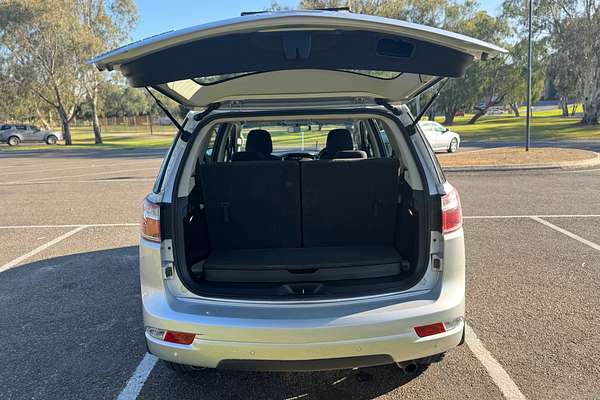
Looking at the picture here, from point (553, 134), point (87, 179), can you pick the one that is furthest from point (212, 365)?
point (553, 134)

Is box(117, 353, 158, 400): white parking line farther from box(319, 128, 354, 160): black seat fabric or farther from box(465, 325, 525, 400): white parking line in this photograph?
box(319, 128, 354, 160): black seat fabric

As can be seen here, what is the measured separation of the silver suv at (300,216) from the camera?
2.07 metres

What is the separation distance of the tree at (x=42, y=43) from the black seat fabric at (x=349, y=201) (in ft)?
99.5

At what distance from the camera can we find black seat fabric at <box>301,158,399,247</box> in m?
3.13

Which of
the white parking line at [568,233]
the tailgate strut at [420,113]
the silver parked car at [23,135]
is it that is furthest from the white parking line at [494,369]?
the silver parked car at [23,135]

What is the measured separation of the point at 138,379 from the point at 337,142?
2.84 meters

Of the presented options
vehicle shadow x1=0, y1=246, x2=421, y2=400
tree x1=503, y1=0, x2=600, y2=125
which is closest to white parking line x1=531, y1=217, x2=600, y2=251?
vehicle shadow x1=0, y1=246, x2=421, y2=400

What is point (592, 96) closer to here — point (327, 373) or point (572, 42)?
point (572, 42)

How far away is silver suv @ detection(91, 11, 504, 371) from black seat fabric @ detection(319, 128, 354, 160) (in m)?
1.38

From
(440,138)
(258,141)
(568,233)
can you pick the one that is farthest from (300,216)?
(440,138)

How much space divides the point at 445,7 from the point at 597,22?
10605mm

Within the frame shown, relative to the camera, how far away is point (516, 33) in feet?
108

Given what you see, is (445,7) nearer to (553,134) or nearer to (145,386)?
(553,134)

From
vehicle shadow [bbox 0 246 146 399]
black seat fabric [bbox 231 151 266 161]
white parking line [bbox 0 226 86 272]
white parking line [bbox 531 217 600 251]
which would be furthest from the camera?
white parking line [bbox 531 217 600 251]
